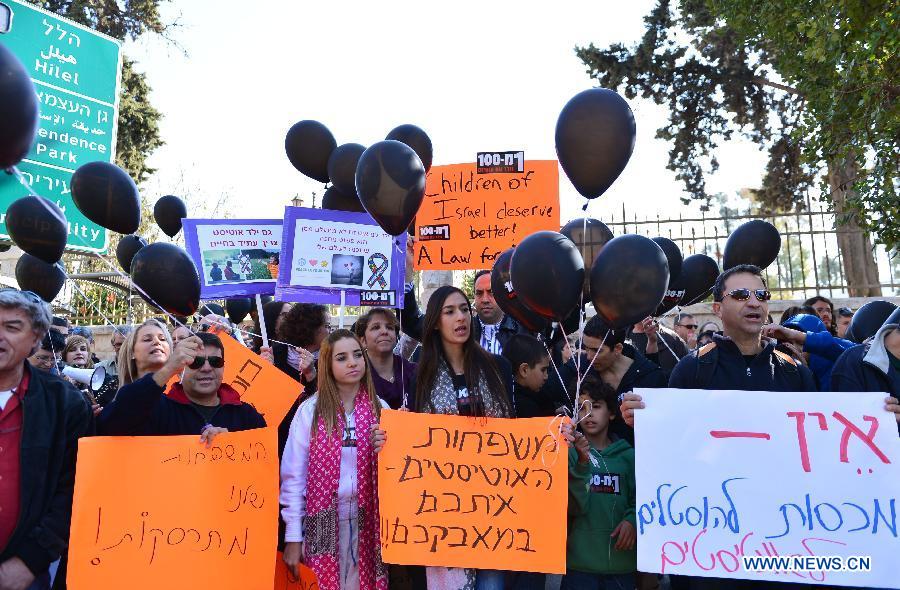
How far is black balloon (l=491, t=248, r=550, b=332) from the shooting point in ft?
14.0

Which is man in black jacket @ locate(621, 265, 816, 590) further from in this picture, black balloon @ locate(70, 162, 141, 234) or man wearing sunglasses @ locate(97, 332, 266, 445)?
black balloon @ locate(70, 162, 141, 234)

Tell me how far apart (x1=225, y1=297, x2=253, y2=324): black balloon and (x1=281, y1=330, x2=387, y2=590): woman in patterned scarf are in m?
4.26

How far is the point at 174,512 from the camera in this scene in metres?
3.35

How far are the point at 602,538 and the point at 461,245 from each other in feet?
9.65

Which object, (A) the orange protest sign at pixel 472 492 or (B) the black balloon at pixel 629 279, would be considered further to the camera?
(A) the orange protest sign at pixel 472 492

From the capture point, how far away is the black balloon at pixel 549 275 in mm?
3365

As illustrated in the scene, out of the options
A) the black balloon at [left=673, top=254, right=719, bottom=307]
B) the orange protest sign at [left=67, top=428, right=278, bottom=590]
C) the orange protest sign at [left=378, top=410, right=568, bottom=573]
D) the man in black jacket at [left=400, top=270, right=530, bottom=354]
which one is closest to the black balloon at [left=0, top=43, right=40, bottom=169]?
the orange protest sign at [left=67, top=428, right=278, bottom=590]

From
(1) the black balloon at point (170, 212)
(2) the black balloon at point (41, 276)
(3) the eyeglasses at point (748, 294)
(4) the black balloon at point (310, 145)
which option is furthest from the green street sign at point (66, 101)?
(3) the eyeglasses at point (748, 294)

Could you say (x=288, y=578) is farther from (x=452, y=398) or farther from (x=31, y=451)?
(x=31, y=451)

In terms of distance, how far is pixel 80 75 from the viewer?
9297mm

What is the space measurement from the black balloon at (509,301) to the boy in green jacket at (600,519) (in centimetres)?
72

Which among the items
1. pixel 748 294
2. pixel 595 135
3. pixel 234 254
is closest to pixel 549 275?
pixel 595 135

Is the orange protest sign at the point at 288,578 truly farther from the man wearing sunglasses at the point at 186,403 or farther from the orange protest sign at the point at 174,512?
the man wearing sunglasses at the point at 186,403

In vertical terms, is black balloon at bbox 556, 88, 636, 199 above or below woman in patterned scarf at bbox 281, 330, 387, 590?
above
